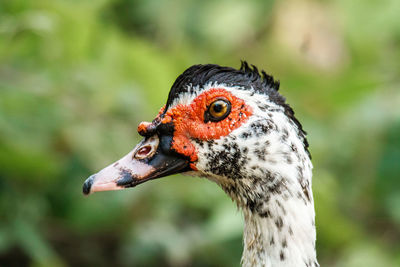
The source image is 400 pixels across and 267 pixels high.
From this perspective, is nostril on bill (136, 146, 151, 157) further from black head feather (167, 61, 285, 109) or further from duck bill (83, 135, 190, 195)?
black head feather (167, 61, 285, 109)

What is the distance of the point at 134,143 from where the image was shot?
145 inches

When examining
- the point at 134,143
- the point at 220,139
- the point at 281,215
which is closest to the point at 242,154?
the point at 220,139

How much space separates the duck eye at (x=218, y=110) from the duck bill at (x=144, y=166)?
0.50 feet

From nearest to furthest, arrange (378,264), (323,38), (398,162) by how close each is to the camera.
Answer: (378,264)
(398,162)
(323,38)

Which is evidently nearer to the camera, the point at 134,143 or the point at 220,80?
the point at 220,80

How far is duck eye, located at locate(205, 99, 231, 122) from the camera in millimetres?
1948

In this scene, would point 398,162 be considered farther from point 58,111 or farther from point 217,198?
point 58,111

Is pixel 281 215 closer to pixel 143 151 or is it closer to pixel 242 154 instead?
pixel 242 154

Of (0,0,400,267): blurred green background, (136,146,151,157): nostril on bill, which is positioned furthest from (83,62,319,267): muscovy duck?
(0,0,400,267): blurred green background

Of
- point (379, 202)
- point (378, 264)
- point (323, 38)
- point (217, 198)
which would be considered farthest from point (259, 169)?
point (323, 38)

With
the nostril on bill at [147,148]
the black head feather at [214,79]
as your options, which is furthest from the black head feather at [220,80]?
the nostril on bill at [147,148]

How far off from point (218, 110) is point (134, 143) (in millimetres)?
1777

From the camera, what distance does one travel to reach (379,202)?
4039mm

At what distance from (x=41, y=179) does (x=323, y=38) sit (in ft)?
10.9
